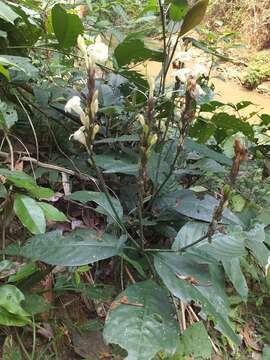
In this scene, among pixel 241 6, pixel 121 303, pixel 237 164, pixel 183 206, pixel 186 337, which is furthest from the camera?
pixel 241 6

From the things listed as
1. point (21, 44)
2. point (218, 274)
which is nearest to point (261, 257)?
point (218, 274)

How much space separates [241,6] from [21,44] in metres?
8.28

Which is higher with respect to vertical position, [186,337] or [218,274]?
[218,274]

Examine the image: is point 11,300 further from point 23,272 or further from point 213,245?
point 213,245

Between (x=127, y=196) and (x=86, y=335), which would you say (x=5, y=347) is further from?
(x=127, y=196)

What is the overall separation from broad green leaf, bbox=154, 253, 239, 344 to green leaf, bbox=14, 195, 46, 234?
250 mm

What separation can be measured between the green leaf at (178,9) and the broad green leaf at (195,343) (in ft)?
2.75

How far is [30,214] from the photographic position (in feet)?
2.83

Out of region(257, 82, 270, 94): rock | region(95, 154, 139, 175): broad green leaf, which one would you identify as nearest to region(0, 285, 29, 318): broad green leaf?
region(95, 154, 139, 175): broad green leaf

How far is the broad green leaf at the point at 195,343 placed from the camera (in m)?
0.98

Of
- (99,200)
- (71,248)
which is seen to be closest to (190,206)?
(99,200)

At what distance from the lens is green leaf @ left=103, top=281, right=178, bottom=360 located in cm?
74

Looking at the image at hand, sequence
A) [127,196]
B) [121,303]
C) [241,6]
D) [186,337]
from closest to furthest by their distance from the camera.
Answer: [121,303] < [186,337] < [127,196] < [241,6]

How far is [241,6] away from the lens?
28.2 ft
